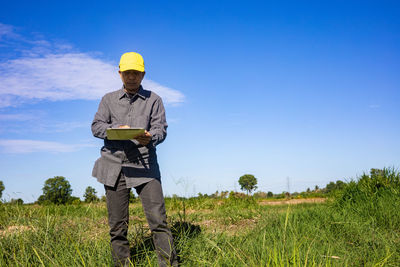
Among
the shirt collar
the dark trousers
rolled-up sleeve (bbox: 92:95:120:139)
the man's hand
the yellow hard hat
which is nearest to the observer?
the man's hand

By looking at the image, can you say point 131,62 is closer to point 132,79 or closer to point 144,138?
point 132,79

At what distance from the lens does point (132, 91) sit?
354 cm

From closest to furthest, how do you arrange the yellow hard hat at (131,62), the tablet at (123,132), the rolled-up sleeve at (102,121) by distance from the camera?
the tablet at (123,132) → the yellow hard hat at (131,62) → the rolled-up sleeve at (102,121)

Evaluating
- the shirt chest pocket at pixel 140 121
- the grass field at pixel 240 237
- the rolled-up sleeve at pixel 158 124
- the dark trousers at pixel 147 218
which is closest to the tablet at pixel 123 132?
the rolled-up sleeve at pixel 158 124

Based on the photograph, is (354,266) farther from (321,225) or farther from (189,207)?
(189,207)

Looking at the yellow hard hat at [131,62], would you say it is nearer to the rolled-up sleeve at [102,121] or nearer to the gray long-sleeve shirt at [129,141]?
the gray long-sleeve shirt at [129,141]

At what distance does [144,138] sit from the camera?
10.1 feet

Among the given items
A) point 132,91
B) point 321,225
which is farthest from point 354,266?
point 132,91

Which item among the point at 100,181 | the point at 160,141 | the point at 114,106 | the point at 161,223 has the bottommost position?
the point at 161,223

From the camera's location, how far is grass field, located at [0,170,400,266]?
3172mm

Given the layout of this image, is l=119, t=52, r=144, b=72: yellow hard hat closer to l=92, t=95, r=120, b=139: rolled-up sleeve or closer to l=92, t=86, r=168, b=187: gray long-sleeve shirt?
l=92, t=86, r=168, b=187: gray long-sleeve shirt

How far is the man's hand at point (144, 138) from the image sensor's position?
3.05 meters

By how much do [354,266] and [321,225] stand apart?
72.7 inches

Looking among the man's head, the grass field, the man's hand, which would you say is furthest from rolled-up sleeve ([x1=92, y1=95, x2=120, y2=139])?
the grass field
